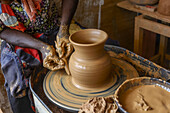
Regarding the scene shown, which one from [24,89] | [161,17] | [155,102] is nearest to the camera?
[155,102]

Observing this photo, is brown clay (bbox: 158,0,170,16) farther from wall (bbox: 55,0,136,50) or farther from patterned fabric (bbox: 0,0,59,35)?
patterned fabric (bbox: 0,0,59,35)

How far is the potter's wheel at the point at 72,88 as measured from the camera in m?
1.43

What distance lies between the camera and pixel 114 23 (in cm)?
328

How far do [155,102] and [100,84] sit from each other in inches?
21.7

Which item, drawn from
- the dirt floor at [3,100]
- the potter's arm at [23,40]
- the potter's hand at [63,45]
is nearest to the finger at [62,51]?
the potter's hand at [63,45]

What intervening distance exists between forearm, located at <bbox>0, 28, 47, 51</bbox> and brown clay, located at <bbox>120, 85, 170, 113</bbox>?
1053 millimetres

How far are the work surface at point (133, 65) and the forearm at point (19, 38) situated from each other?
281mm

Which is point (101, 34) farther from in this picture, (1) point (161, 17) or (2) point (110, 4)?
(2) point (110, 4)

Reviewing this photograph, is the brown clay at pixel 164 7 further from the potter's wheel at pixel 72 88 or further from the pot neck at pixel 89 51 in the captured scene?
the pot neck at pixel 89 51

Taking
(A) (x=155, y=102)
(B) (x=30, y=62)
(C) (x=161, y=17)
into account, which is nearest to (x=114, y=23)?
(C) (x=161, y=17)

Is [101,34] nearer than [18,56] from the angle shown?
Yes

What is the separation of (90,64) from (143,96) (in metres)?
0.47

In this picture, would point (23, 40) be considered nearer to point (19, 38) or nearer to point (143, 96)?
point (19, 38)

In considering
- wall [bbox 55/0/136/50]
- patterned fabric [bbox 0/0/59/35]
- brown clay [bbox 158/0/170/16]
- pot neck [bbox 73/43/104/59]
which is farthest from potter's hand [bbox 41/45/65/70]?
brown clay [bbox 158/0/170/16]
